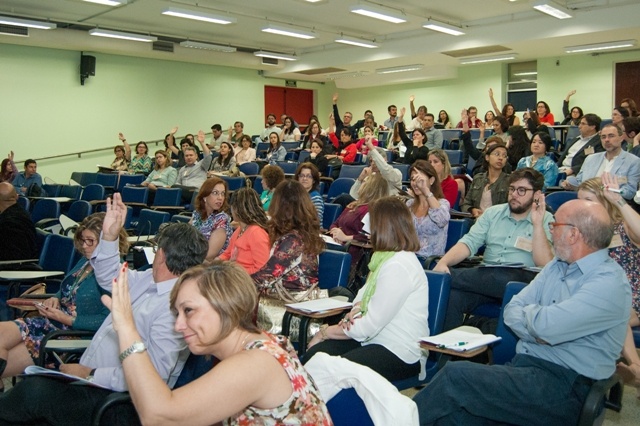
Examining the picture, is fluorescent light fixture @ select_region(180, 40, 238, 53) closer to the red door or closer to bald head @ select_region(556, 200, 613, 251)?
the red door

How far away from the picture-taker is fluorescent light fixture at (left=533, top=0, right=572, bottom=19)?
29.5ft

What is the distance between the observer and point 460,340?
2281mm

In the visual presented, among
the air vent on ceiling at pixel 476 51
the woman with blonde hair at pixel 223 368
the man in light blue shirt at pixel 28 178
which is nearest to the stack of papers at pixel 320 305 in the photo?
the woman with blonde hair at pixel 223 368

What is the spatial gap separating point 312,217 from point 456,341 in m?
1.26

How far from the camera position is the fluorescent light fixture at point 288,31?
11211 millimetres

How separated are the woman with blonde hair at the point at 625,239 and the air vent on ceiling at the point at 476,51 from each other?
367 inches

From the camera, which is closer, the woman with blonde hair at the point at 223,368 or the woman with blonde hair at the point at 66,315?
the woman with blonde hair at the point at 223,368

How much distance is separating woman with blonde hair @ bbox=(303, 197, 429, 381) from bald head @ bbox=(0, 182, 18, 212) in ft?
10.6

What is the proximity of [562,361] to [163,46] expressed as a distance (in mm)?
12193

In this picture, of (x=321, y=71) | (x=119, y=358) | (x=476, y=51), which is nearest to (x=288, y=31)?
(x=321, y=71)

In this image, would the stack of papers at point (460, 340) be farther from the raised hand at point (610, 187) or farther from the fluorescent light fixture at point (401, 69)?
the fluorescent light fixture at point (401, 69)

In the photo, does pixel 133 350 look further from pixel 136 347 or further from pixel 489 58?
pixel 489 58

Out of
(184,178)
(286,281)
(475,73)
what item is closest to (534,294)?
(286,281)

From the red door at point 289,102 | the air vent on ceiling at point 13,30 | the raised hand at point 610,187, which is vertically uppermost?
the air vent on ceiling at point 13,30
